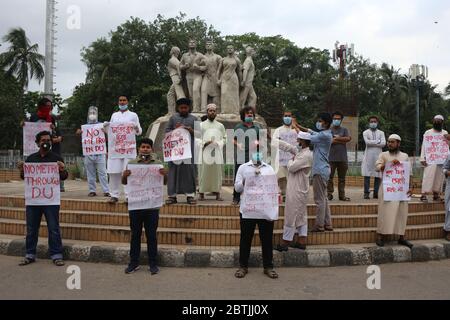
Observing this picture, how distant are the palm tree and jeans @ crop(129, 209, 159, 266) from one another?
39.6 meters

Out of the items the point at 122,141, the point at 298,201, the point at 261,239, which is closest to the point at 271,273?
the point at 261,239

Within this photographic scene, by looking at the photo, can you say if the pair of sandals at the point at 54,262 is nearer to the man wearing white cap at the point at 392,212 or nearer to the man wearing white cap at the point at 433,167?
the man wearing white cap at the point at 392,212

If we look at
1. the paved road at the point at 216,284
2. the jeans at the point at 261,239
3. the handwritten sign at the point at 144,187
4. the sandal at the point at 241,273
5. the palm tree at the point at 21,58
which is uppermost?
A: the palm tree at the point at 21,58

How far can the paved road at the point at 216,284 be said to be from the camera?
498cm

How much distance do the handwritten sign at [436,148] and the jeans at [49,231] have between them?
22.9 ft

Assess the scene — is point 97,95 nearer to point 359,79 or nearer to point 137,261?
point 359,79

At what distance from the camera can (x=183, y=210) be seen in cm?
754

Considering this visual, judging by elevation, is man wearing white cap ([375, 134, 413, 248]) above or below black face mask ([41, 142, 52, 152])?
below

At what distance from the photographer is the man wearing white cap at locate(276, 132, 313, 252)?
252 inches

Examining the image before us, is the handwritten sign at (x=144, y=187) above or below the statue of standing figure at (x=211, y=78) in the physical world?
below

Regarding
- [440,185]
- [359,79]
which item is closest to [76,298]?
[440,185]

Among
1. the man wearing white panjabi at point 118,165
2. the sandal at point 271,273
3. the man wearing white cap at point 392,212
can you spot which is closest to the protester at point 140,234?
the sandal at point 271,273

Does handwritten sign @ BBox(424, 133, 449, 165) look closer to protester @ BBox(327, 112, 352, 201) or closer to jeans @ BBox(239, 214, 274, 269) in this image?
protester @ BBox(327, 112, 352, 201)

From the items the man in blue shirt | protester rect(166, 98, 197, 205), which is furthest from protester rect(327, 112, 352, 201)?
protester rect(166, 98, 197, 205)
